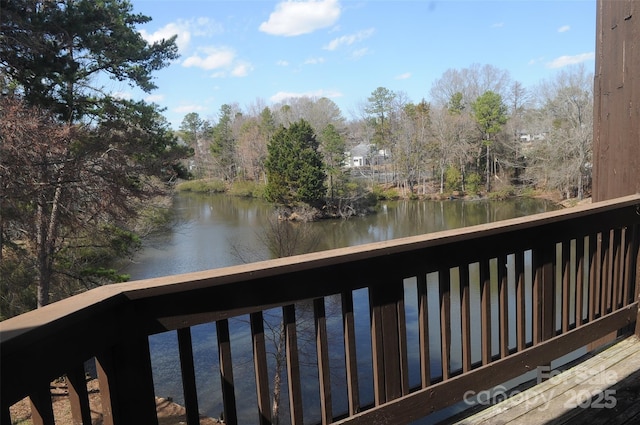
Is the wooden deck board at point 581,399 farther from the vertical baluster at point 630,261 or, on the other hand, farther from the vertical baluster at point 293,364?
the vertical baluster at point 293,364

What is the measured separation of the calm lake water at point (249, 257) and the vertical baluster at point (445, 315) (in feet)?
1.41

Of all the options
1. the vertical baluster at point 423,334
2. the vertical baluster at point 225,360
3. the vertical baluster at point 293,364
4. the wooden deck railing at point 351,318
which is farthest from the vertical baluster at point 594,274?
the vertical baluster at point 225,360

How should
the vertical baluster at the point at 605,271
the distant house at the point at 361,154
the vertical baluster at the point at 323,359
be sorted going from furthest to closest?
1. the distant house at the point at 361,154
2. the vertical baluster at the point at 605,271
3. the vertical baluster at the point at 323,359

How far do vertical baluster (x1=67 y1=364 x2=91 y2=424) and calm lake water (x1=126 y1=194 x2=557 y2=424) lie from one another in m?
1.46

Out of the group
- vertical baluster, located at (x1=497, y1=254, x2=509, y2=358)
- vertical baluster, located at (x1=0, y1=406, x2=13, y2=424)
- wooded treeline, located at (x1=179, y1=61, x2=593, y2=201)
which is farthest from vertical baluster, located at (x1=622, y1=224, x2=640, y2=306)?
wooded treeline, located at (x1=179, y1=61, x2=593, y2=201)

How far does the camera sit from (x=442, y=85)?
1849 inches

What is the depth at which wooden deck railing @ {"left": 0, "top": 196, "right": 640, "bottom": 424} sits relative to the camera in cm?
97

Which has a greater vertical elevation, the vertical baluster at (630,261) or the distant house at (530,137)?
→ the distant house at (530,137)

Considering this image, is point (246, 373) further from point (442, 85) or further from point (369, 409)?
point (442, 85)

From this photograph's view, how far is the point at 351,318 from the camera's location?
1.55 m

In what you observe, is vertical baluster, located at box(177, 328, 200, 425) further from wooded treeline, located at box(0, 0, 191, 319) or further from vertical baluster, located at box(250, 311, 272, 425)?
wooded treeline, located at box(0, 0, 191, 319)

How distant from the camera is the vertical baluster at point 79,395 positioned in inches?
40.4

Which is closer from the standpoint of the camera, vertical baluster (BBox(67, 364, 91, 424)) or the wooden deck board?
vertical baluster (BBox(67, 364, 91, 424))

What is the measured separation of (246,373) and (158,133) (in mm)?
6762
